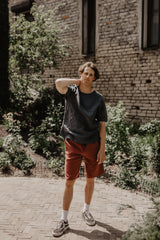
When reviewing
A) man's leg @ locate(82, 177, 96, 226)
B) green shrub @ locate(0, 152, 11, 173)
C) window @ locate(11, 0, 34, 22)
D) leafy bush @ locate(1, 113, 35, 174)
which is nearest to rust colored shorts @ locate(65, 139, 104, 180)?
man's leg @ locate(82, 177, 96, 226)

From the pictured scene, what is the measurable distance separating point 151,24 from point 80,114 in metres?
6.81

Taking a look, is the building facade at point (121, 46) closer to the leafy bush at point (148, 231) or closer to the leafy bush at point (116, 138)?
the leafy bush at point (116, 138)

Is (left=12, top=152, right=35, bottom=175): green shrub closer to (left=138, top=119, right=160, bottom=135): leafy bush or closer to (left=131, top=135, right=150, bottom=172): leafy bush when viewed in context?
(left=131, top=135, right=150, bottom=172): leafy bush

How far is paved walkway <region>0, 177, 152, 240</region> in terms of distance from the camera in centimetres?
317

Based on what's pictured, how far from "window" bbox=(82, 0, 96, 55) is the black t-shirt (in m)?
7.56

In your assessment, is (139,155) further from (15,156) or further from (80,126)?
(80,126)

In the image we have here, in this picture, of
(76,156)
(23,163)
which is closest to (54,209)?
(76,156)

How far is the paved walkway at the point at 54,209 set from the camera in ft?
10.4

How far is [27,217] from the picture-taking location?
11.7 ft

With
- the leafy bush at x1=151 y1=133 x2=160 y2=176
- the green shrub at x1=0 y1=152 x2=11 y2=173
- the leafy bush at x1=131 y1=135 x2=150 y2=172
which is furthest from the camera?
the green shrub at x1=0 y1=152 x2=11 y2=173

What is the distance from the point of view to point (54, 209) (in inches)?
153

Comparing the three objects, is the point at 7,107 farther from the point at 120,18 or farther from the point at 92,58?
the point at 120,18

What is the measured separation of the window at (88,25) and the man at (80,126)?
24.6ft

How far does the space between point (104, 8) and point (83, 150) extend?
7.82 meters
